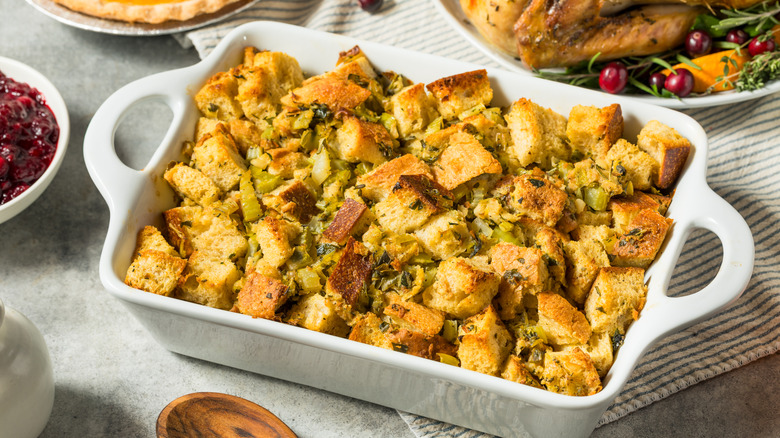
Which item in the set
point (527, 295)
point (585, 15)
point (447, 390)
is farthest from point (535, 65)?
point (447, 390)

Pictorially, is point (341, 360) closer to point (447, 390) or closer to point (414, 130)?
point (447, 390)

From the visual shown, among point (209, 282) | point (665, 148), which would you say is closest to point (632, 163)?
point (665, 148)

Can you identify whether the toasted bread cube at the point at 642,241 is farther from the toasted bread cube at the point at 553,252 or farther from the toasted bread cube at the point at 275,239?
the toasted bread cube at the point at 275,239

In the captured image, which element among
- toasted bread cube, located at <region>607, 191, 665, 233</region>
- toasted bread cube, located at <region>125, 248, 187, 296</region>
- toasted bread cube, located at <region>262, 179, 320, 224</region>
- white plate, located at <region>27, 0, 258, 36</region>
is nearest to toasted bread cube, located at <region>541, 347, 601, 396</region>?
toasted bread cube, located at <region>607, 191, 665, 233</region>

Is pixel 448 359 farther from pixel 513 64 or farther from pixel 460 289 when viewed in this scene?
pixel 513 64

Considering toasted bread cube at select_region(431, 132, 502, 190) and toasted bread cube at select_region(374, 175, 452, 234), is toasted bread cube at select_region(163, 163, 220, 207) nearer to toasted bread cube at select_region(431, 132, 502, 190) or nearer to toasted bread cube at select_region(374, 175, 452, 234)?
toasted bread cube at select_region(374, 175, 452, 234)
